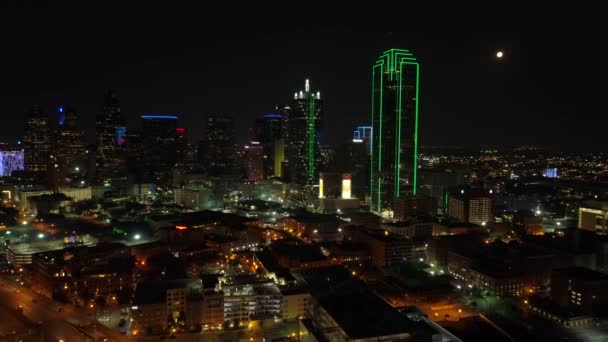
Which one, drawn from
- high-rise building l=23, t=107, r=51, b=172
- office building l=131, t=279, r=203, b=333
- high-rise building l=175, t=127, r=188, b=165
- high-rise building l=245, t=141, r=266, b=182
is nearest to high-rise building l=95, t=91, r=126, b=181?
high-rise building l=23, t=107, r=51, b=172

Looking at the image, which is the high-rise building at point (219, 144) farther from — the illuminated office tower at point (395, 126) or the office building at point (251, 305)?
the office building at point (251, 305)

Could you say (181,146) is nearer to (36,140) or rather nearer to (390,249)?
(36,140)

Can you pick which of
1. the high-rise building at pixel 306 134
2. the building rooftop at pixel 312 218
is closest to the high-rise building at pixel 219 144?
the high-rise building at pixel 306 134

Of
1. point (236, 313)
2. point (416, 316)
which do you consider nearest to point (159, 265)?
point (236, 313)

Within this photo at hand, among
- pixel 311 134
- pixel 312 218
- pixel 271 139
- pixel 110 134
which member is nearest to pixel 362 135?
pixel 311 134

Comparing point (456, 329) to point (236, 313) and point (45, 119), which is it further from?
point (45, 119)

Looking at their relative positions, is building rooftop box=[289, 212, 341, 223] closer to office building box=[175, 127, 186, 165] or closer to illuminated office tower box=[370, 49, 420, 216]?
illuminated office tower box=[370, 49, 420, 216]
